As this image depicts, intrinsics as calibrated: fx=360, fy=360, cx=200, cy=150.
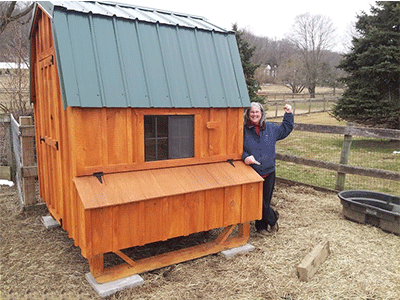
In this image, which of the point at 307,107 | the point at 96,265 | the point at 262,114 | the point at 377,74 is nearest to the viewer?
the point at 96,265

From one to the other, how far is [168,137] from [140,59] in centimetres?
91

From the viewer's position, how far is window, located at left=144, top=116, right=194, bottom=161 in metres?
4.02

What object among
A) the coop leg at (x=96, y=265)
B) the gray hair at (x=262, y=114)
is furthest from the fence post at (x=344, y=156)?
the coop leg at (x=96, y=265)

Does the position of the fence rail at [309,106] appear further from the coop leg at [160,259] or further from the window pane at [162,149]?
the window pane at [162,149]

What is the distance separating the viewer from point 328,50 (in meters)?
54.5

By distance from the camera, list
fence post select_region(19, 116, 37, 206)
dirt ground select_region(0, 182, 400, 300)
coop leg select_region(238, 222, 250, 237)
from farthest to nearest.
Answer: fence post select_region(19, 116, 37, 206), coop leg select_region(238, 222, 250, 237), dirt ground select_region(0, 182, 400, 300)

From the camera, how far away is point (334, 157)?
34.7ft

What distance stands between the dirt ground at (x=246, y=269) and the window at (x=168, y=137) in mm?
1326

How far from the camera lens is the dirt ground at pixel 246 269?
3639mm

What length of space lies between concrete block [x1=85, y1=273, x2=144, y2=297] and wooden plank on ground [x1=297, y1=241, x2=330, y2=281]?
1.71m

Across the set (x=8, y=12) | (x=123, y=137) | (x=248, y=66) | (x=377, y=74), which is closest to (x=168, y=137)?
(x=123, y=137)

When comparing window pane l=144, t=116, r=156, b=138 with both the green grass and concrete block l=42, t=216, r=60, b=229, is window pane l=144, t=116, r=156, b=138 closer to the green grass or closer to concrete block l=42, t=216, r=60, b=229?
concrete block l=42, t=216, r=60, b=229

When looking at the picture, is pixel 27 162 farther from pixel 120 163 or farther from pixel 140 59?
pixel 140 59

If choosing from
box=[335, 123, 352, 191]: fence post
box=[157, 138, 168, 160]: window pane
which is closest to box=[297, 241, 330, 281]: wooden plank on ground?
box=[157, 138, 168, 160]: window pane
